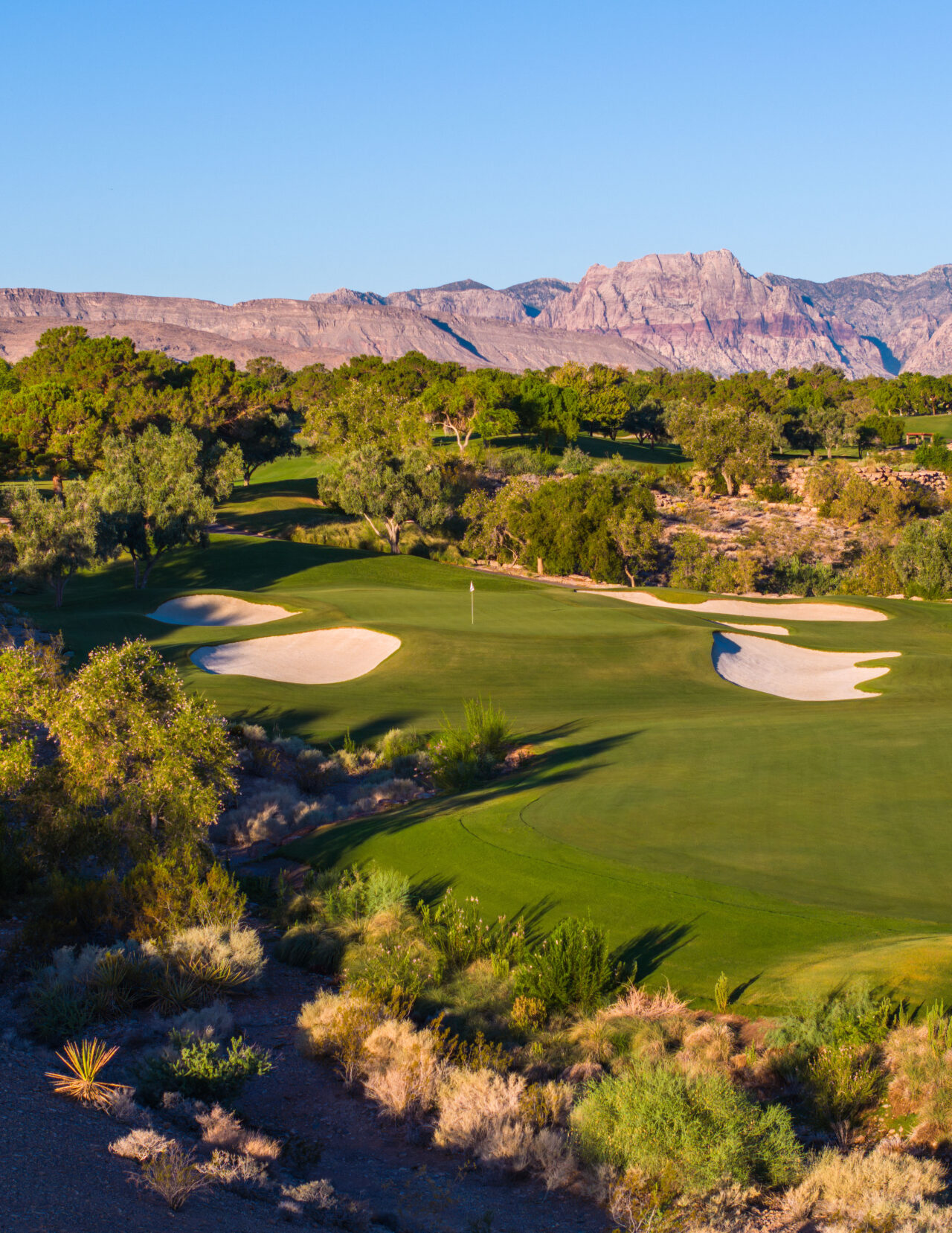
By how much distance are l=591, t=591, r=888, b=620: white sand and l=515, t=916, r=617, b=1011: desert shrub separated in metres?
27.3

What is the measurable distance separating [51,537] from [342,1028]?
3073cm

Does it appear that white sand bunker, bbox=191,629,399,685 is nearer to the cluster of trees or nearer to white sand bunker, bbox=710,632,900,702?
white sand bunker, bbox=710,632,900,702

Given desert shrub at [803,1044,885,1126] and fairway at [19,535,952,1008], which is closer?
desert shrub at [803,1044,885,1126]

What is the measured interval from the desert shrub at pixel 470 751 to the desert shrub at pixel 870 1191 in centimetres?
1028

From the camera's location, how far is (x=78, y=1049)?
7625 millimetres

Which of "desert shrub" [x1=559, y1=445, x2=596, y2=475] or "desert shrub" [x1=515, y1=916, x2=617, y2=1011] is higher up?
"desert shrub" [x1=559, y1=445, x2=596, y2=475]

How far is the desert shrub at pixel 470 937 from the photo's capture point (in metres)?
9.43

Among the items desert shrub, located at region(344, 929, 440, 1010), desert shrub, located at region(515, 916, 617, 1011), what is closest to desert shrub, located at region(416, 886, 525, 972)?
desert shrub, located at region(344, 929, 440, 1010)

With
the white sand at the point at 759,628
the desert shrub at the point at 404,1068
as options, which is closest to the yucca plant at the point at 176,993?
the desert shrub at the point at 404,1068

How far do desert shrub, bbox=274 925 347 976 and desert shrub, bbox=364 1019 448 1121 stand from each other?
87.3 inches

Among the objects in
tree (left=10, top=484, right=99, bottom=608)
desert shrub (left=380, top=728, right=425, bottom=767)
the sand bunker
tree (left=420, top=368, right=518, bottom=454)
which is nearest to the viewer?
desert shrub (left=380, top=728, right=425, bottom=767)

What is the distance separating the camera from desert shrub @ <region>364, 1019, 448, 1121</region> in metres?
7.36

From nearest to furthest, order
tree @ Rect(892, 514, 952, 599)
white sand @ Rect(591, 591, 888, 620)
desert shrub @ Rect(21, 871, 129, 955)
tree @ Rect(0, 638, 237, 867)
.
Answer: desert shrub @ Rect(21, 871, 129, 955) → tree @ Rect(0, 638, 237, 867) → white sand @ Rect(591, 591, 888, 620) → tree @ Rect(892, 514, 952, 599)

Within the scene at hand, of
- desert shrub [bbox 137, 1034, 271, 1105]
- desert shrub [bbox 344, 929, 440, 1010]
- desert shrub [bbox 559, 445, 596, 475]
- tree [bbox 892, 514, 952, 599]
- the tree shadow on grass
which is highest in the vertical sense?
desert shrub [bbox 559, 445, 596, 475]
